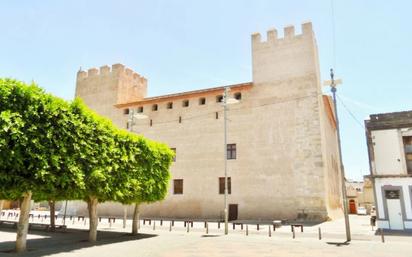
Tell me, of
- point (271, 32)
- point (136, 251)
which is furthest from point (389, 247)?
point (271, 32)

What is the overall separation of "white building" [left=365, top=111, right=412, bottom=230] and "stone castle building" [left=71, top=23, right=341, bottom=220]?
535cm

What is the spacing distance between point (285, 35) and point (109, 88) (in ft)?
76.1

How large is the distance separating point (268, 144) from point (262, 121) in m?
2.52

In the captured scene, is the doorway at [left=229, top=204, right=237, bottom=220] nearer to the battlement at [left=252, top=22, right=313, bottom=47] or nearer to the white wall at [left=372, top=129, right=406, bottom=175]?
the white wall at [left=372, top=129, right=406, bottom=175]

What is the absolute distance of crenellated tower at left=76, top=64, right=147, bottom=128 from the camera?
136 ft

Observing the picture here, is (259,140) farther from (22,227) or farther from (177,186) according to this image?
(22,227)

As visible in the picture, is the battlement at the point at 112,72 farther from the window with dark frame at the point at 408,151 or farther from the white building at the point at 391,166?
the window with dark frame at the point at 408,151

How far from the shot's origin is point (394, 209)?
23438 mm

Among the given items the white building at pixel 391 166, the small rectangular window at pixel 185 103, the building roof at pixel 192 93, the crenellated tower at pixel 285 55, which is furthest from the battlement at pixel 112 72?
the white building at pixel 391 166

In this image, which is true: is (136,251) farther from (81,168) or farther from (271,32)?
(271,32)

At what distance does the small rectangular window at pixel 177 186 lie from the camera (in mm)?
35372

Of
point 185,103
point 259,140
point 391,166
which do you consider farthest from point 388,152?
point 185,103

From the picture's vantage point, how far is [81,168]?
14562 millimetres

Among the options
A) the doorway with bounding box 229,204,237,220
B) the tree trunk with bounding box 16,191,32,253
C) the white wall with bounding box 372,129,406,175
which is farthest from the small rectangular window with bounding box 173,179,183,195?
the tree trunk with bounding box 16,191,32,253
